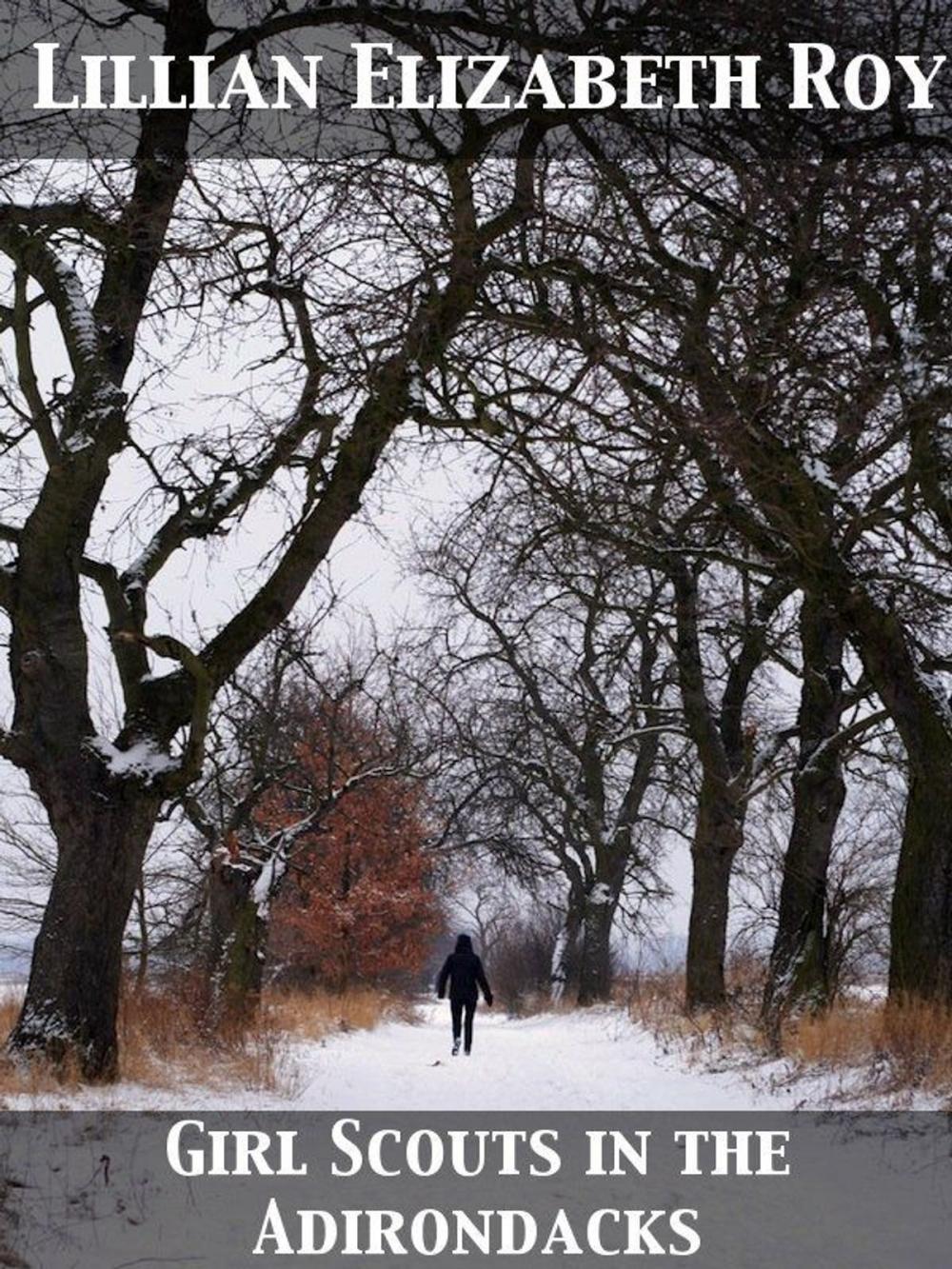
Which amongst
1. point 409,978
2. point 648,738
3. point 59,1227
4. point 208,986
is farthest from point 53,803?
point 409,978

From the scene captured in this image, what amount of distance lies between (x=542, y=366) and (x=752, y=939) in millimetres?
22455

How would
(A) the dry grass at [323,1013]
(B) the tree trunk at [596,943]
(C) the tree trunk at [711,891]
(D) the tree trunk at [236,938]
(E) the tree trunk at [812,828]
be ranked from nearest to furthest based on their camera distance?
(E) the tree trunk at [812,828]
(D) the tree trunk at [236,938]
(A) the dry grass at [323,1013]
(C) the tree trunk at [711,891]
(B) the tree trunk at [596,943]

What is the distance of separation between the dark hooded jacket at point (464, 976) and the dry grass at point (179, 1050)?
1863mm

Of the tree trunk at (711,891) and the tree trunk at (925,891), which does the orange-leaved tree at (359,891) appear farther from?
the tree trunk at (925,891)

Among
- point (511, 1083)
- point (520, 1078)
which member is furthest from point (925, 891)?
point (520, 1078)

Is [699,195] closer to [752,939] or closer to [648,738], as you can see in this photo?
[648,738]

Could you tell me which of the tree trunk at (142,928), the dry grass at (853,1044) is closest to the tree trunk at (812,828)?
the dry grass at (853,1044)

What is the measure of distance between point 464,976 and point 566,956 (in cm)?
1918

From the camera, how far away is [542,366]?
849cm

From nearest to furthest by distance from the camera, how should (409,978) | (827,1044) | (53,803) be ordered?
1. (53,803)
2. (827,1044)
3. (409,978)

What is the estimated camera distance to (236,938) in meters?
15.3

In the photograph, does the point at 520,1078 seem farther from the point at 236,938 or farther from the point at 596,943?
the point at 596,943

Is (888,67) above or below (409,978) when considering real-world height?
above

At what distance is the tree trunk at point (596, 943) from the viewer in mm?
28875
